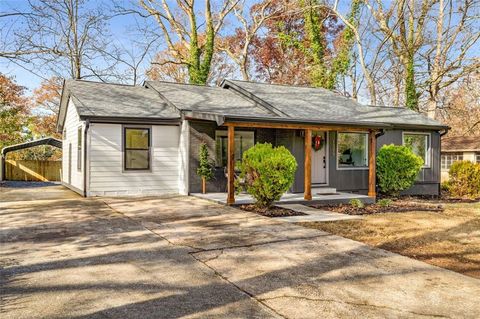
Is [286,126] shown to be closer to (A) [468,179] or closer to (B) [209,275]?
(B) [209,275]

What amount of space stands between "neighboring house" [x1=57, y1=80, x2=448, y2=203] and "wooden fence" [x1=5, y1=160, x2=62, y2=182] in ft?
20.9

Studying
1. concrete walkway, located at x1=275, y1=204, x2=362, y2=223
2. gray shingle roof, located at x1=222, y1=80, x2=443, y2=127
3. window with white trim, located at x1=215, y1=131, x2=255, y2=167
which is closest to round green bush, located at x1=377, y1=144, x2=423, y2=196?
gray shingle roof, located at x1=222, y1=80, x2=443, y2=127

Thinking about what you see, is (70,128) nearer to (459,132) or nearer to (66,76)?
(66,76)

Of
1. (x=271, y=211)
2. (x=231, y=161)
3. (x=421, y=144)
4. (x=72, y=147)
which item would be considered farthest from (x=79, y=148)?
(x=421, y=144)

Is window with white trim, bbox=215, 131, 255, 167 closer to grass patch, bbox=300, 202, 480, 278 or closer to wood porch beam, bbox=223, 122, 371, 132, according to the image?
wood porch beam, bbox=223, 122, 371, 132

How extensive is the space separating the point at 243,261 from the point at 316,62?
1958 cm

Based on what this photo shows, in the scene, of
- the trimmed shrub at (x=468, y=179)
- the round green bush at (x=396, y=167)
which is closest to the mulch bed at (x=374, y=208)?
the round green bush at (x=396, y=167)

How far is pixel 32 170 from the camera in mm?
20797

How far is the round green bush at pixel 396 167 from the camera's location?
12945mm

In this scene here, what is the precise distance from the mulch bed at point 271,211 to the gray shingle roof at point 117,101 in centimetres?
448

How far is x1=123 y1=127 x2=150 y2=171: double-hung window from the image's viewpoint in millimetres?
12258

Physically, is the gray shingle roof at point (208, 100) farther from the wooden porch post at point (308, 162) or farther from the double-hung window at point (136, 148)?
the wooden porch post at point (308, 162)

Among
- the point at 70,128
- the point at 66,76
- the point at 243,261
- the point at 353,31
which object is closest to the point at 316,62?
the point at 353,31

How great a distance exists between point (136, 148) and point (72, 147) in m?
3.74
